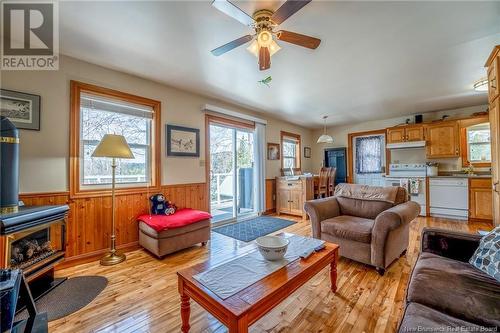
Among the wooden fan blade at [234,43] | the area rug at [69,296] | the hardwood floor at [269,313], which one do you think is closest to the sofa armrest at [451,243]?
the hardwood floor at [269,313]

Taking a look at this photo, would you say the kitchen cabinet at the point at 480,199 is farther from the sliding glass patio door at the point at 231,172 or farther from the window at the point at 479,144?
the sliding glass patio door at the point at 231,172

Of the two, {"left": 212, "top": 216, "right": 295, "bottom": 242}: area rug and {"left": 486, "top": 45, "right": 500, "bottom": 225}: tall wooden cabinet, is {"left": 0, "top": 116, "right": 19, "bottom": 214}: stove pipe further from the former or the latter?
{"left": 486, "top": 45, "right": 500, "bottom": 225}: tall wooden cabinet

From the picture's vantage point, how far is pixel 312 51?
239 centimetres

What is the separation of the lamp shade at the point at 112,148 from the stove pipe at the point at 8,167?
604 mm

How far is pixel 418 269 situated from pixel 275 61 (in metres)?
2.46

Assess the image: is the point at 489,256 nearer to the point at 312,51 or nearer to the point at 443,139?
the point at 312,51

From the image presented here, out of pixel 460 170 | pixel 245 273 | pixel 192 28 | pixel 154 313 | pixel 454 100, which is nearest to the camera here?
pixel 245 273

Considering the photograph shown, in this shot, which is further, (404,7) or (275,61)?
(275,61)

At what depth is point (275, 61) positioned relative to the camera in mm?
2639

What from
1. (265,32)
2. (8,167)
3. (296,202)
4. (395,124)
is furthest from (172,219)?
(395,124)

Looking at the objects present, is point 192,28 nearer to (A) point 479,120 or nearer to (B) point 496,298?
(B) point 496,298

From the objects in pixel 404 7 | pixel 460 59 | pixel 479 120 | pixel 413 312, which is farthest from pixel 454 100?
pixel 413 312

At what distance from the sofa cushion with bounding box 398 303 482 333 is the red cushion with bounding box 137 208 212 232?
2.32 m

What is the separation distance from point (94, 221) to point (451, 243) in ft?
11.7
